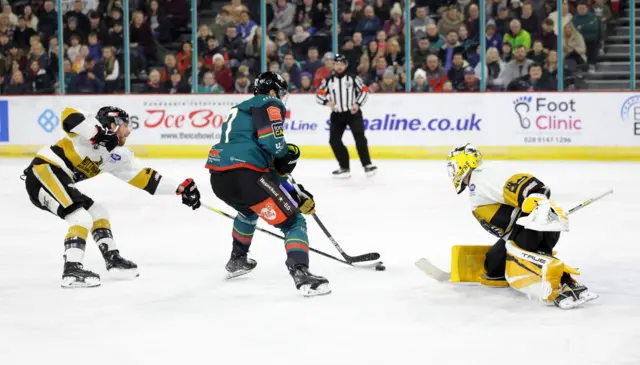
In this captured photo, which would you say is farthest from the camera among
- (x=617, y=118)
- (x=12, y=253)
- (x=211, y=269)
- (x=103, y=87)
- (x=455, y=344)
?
(x=103, y=87)

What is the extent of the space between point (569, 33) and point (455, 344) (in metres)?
8.44

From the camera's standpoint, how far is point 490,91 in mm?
11727

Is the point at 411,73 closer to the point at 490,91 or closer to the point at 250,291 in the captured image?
the point at 490,91

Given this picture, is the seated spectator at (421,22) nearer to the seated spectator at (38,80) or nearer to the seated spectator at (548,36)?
the seated spectator at (548,36)

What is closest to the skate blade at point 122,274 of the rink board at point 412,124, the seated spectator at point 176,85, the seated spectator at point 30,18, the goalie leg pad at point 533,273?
the goalie leg pad at point 533,273

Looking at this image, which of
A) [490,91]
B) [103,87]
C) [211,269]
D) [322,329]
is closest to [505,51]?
[490,91]

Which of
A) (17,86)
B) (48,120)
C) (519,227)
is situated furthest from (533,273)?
(17,86)

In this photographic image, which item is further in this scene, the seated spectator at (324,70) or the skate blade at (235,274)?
the seated spectator at (324,70)

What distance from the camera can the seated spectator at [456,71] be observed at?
1176 cm

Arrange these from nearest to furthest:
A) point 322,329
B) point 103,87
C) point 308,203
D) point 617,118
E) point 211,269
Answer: point 322,329
point 308,203
point 211,269
point 617,118
point 103,87

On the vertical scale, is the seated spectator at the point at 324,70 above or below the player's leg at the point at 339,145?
above

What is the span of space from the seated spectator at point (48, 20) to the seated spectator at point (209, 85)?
7.09 ft

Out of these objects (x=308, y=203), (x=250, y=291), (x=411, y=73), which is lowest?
(x=250, y=291)

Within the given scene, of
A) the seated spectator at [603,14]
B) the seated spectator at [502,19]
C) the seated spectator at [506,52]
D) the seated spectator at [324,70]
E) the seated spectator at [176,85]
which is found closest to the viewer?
the seated spectator at [603,14]
